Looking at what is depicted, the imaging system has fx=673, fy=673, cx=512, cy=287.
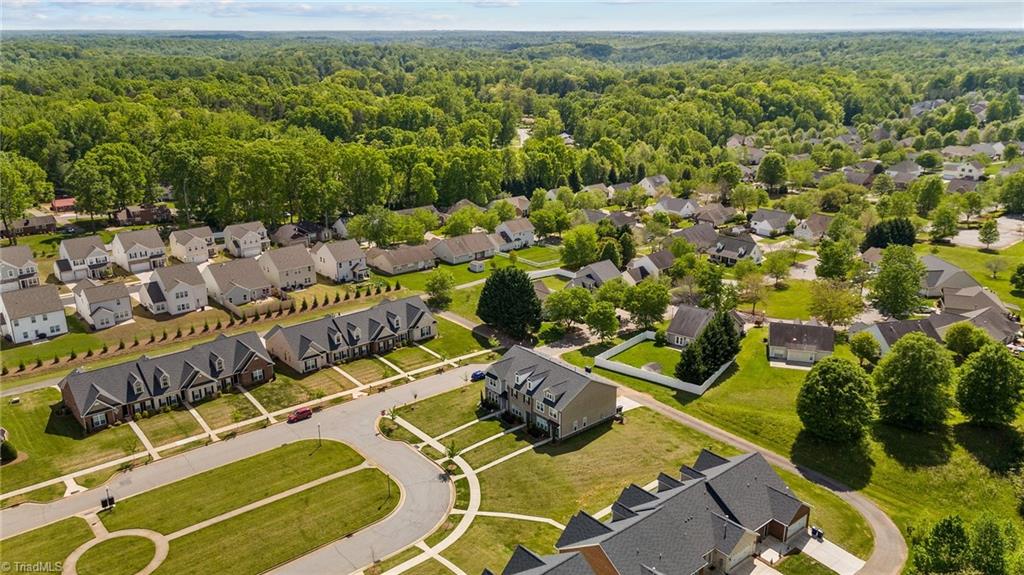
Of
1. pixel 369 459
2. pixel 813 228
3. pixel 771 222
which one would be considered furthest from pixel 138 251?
pixel 813 228

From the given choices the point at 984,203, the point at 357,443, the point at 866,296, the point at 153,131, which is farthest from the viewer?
the point at 153,131

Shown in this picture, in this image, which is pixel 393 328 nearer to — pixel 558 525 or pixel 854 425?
pixel 558 525

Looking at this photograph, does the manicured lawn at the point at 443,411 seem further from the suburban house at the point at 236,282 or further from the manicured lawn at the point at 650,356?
the suburban house at the point at 236,282

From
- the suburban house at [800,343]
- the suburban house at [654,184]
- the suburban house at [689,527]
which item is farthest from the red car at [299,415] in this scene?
the suburban house at [654,184]

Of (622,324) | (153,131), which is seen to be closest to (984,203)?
(622,324)

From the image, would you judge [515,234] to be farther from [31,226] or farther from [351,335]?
[31,226]

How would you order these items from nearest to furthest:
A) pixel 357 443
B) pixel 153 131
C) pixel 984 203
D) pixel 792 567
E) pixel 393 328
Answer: pixel 792 567 → pixel 357 443 → pixel 393 328 → pixel 984 203 → pixel 153 131

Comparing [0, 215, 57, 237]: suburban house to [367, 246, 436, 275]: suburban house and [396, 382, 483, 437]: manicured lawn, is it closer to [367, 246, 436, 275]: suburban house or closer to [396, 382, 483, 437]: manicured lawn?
[367, 246, 436, 275]: suburban house
